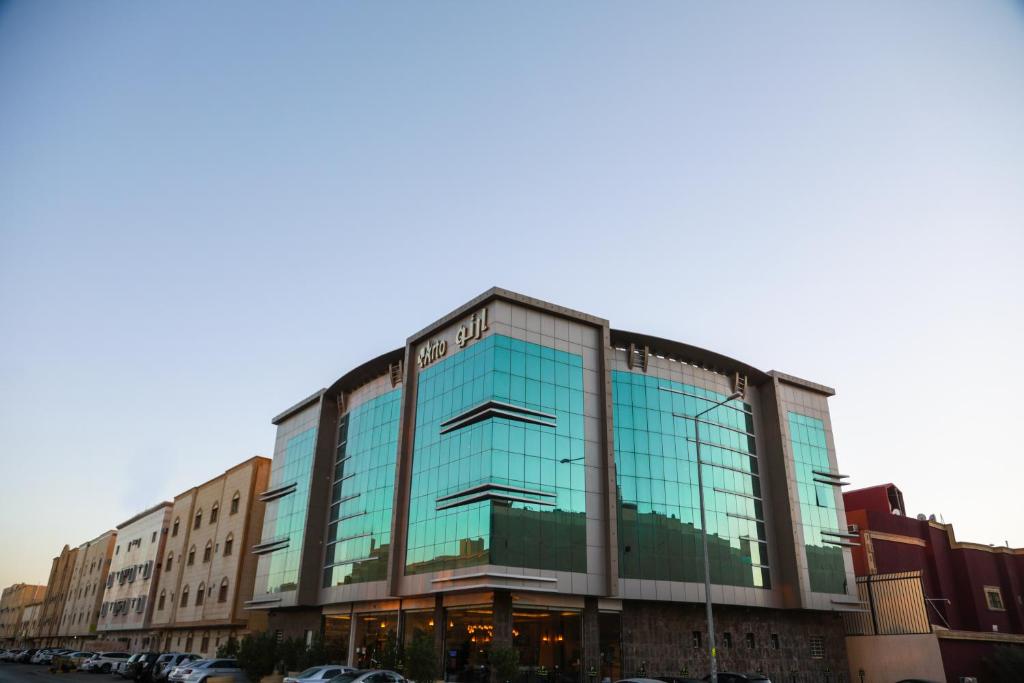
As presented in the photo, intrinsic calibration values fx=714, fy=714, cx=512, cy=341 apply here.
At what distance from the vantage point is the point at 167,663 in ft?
164

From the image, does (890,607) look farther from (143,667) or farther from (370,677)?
(143,667)

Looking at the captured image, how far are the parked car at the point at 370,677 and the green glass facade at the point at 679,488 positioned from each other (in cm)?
1813

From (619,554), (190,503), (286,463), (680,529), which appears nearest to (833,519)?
(680,529)

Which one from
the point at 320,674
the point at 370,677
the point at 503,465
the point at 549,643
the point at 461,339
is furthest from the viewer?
the point at 461,339

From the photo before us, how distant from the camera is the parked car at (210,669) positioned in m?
41.1

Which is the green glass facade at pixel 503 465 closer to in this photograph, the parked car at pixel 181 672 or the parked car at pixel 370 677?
the parked car at pixel 370 677

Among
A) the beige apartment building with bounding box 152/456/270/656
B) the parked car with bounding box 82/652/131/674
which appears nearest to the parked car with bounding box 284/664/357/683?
the beige apartment building with bounding box 152/456/270/656

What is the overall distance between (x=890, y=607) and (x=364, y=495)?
39.0 m

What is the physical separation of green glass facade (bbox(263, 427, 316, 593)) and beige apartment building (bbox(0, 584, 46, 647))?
5112 inches

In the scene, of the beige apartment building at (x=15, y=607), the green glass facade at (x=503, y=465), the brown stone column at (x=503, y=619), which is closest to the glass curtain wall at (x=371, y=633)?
the green glass facade at (x=503, y=465)

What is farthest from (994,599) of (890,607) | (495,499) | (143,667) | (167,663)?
(143,667)

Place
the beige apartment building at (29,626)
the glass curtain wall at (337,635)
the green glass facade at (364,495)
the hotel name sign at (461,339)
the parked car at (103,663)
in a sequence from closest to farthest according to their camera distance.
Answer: the hotel name sign at (461,339) → the green glass facade at (364,495) → the glass curtain wall at (337,635) → the parked car at (103,663) → the beige apartment building at (29,626)

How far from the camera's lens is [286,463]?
6347cm

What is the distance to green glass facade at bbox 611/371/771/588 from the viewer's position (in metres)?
45.1
